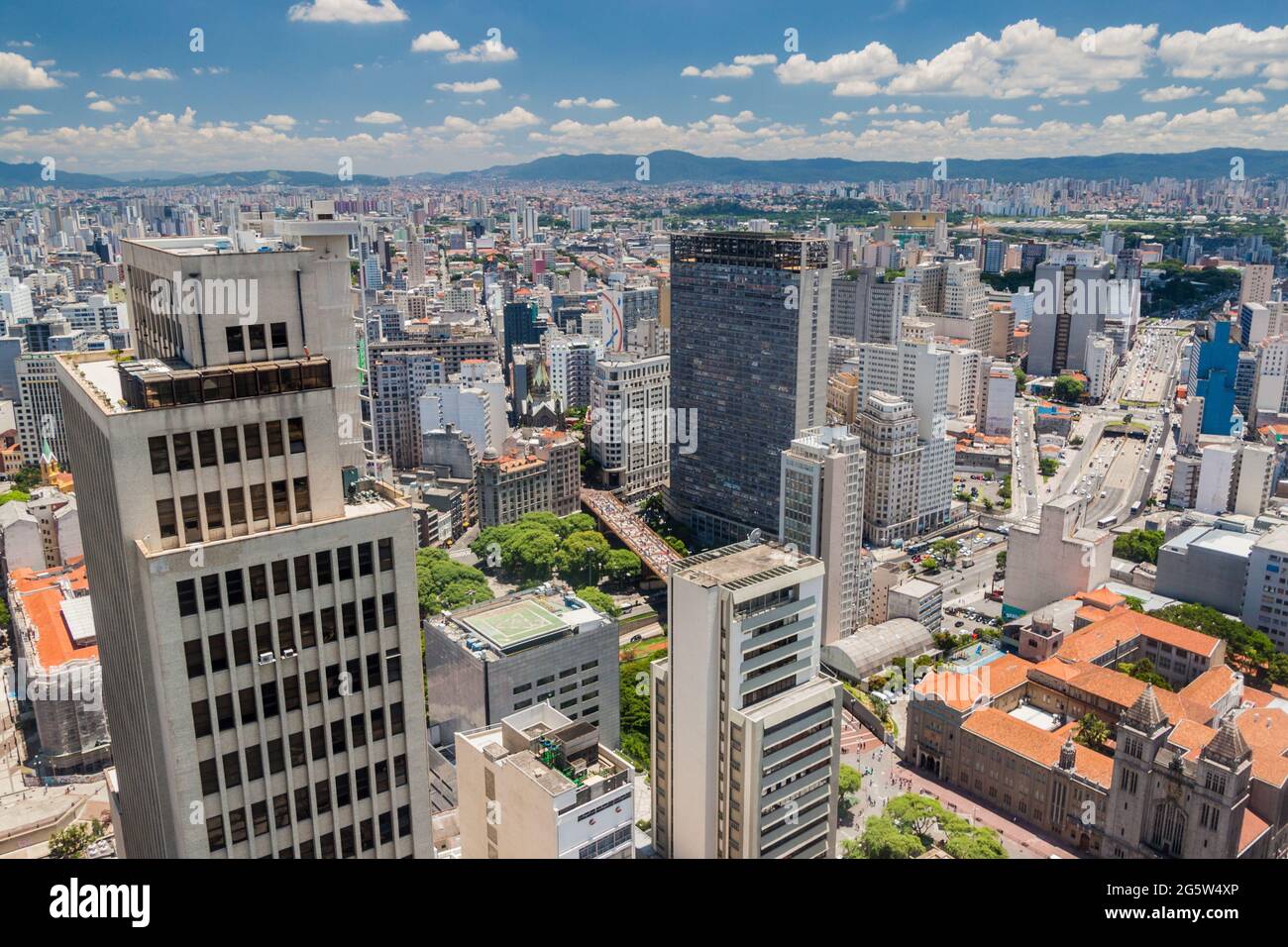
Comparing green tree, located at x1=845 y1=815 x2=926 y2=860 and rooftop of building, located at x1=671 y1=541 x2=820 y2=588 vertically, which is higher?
rooftop of building, located at x1=671 y1=541 x2=820 y2=588

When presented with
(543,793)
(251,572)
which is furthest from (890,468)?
(251,572)

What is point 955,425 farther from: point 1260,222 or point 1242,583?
point 1260,222

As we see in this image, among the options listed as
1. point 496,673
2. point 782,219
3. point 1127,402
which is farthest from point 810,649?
point 782,219

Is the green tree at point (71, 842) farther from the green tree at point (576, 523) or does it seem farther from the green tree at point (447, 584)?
the green tree at point (576, 523)

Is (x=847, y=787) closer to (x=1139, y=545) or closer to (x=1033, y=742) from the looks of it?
(x=1033, y=742)

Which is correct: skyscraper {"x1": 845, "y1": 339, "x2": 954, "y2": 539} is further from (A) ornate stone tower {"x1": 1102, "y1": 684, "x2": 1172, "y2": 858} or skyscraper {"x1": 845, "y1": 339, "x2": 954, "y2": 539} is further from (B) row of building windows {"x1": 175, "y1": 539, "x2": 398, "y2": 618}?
(B) row of building windows {"x1": 175, "y1": 539, "x2": 398, "y2": 618}

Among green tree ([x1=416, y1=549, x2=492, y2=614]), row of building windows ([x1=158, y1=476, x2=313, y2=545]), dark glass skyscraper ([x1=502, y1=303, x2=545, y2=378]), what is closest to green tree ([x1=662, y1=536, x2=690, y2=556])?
green tree ([x1=416, y1=549, x2=492, y2=614])

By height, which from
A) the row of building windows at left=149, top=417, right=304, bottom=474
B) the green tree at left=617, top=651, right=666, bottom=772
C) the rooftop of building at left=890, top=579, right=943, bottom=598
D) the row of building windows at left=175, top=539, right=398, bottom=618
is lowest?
the green tree at left=617, top=651, right=666, bottom=772
